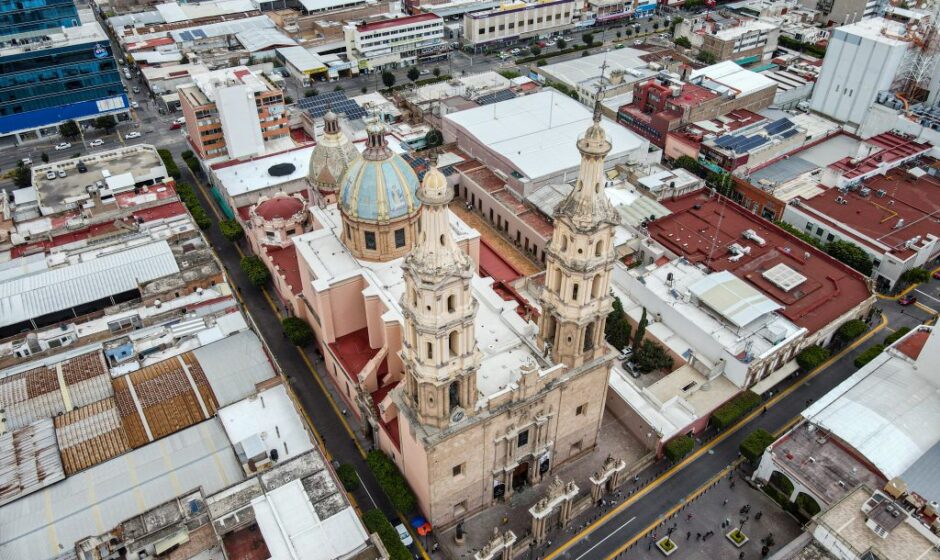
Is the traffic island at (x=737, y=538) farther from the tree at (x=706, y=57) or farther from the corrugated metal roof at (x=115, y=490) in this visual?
the tree at (x=706, y=57)

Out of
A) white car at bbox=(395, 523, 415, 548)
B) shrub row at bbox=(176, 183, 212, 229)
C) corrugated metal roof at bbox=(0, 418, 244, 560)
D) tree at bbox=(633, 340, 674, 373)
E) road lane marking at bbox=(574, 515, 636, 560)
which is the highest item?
shrub row at bbox=(176, 183, 212, 229)

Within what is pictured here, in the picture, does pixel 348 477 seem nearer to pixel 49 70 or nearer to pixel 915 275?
pixel 915 275

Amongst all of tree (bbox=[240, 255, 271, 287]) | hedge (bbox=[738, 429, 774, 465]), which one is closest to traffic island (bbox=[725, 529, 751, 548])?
hedge (bbox=[738, 429, 774, 465])

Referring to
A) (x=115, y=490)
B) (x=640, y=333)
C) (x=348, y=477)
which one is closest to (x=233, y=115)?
(x=115, y=490)

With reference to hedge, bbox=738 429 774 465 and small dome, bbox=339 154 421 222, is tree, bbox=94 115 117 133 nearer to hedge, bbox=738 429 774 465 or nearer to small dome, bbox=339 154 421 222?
small dome, bbox=339 154 421 222

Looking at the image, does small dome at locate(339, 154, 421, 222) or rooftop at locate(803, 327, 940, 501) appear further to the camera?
small dome at locate(339, 154, 421, 222)
